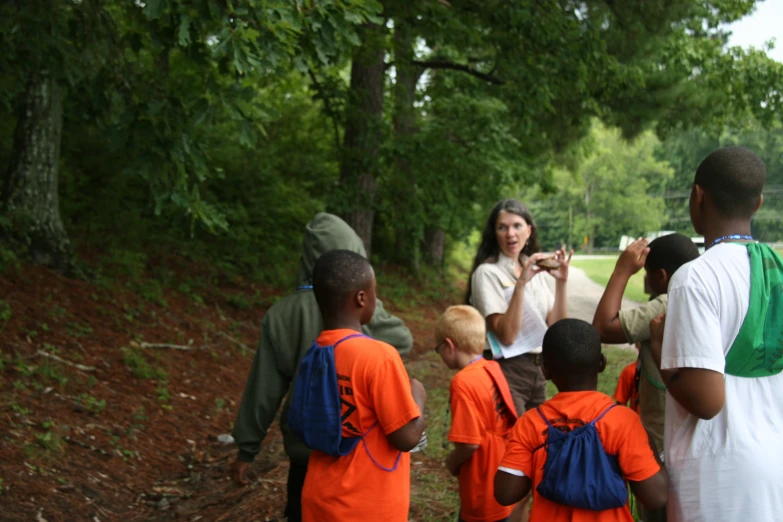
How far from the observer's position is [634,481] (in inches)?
93.1

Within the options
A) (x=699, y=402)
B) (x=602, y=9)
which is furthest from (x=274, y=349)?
(x=602, y=9)

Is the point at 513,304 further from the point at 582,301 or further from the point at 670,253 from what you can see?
the point at 582,301

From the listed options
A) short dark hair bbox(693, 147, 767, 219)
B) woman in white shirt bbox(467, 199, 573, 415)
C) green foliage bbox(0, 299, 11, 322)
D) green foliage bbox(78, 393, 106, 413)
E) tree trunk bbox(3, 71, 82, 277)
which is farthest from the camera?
tree trunk bbox(3, 71, 82, 277)

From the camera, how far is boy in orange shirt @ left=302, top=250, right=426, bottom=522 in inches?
104

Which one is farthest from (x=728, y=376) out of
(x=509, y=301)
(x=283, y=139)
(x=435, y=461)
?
(x=283, y=139)

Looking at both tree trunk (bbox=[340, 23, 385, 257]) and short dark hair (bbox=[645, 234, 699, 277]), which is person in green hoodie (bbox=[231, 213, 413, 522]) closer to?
short dark hair (bbox=[645, 234, 699, 277])

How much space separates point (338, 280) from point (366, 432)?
59cm

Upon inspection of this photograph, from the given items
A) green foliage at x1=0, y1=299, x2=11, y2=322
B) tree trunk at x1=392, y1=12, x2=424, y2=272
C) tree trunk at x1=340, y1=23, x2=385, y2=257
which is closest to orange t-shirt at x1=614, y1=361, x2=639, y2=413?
green foliage at x1=0, y1=299, x2=11, y2=322

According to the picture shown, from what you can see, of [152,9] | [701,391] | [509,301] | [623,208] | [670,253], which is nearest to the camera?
[701,391]

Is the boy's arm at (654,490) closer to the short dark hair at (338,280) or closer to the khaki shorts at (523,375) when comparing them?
the short dark hair at (338,280)

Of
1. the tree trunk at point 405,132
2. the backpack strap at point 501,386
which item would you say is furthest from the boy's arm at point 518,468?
the tree trunk at point 405,132

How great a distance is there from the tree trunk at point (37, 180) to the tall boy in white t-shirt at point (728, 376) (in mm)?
7929

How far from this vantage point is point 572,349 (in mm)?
2578

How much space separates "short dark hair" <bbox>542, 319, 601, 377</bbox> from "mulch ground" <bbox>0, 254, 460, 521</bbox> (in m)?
2.39
